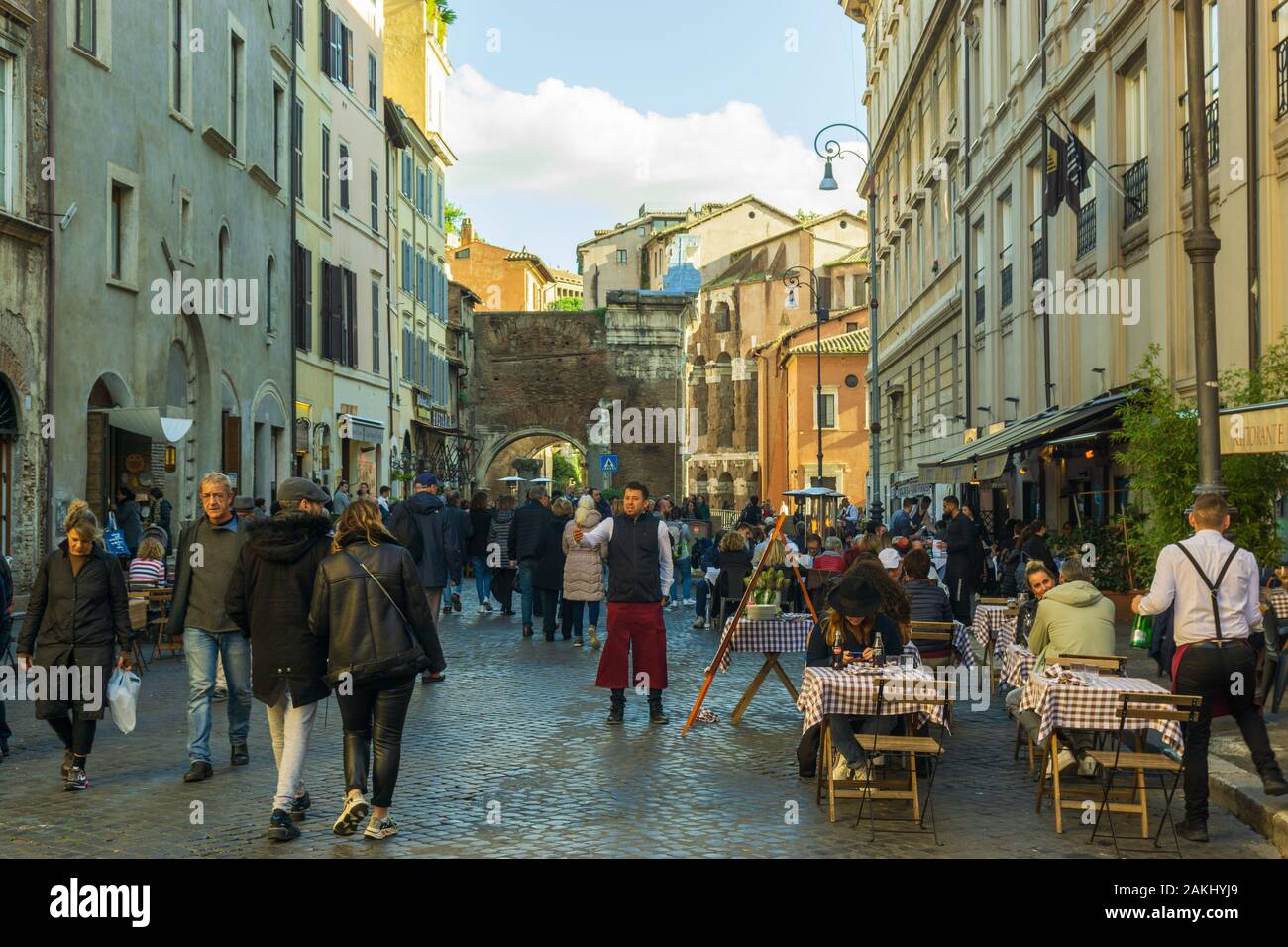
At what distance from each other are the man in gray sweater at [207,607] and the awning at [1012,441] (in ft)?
34.6

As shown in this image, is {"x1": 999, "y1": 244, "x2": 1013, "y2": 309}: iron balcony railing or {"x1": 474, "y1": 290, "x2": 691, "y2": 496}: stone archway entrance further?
{"x1": 474, "y1": 290, "x2": 691, "y2": 496}: stone archway entrance

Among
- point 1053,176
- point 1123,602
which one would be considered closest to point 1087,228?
point 1053,176

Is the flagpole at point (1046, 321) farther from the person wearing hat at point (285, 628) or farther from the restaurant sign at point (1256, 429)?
the person wearing hat at point (285, 628)

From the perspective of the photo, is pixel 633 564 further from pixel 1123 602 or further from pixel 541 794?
pixel 1123 602

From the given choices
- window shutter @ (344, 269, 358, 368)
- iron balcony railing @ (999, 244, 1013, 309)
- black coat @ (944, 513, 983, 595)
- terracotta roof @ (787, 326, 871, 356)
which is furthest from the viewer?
terracotta roof @ (787, 326, 871, 356)

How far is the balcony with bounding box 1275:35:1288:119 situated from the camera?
1405cm

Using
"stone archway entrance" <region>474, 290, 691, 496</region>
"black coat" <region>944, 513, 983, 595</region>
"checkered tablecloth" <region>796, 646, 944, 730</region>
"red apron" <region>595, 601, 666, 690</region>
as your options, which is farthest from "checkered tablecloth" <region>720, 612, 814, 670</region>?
"stone archway entrance" <region>474, 290, 691, 496</region>

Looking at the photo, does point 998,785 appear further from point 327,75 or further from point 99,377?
point 327,75

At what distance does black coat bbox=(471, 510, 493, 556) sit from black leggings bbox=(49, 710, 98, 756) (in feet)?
37.6

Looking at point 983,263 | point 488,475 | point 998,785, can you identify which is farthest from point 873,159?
point 998,785

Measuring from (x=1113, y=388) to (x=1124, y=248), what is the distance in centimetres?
183

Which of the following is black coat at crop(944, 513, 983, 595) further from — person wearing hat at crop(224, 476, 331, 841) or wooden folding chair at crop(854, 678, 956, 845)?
person wearing hat at crop(224, 476, 331, 841)

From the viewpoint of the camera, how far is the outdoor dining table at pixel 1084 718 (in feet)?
24.2

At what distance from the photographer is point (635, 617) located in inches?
430
